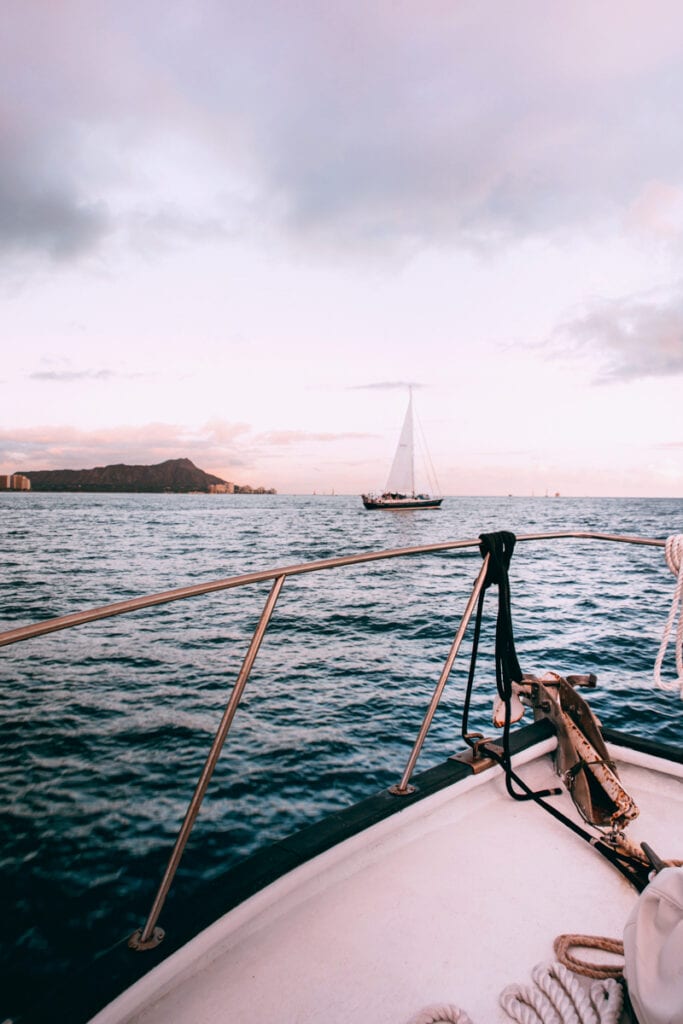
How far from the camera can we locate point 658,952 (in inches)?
47.7

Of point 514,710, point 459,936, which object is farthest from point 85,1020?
point 514,710

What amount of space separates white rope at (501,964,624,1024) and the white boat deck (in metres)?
0.05

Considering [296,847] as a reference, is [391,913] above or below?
below

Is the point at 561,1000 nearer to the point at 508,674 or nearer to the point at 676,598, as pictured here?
the point at 508,674

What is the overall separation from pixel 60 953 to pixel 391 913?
12.2 ft

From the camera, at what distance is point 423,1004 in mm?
1499

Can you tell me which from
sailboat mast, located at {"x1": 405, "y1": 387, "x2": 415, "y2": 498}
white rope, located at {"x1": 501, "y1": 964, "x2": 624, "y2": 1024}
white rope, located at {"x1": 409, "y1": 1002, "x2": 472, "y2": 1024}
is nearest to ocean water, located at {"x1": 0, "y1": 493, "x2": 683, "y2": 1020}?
white rope, located at {"x1": 409, "y1": 1002, "x2": 472, "y2": 1024}

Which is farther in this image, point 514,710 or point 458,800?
point 514,710

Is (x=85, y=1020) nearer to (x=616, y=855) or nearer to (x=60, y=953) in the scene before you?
(x=616, y=855)

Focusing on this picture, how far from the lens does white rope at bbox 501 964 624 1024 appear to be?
1419mm

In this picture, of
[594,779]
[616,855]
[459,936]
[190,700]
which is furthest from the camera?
[190,700]

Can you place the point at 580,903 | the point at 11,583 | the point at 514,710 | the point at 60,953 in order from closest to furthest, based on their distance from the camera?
the point at 580,903
the point at 514,710
the point at 60,953
the point at 11,583

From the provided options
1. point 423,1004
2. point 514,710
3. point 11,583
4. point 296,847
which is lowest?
point 11,583

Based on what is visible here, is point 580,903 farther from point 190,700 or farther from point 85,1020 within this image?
point 190,700
